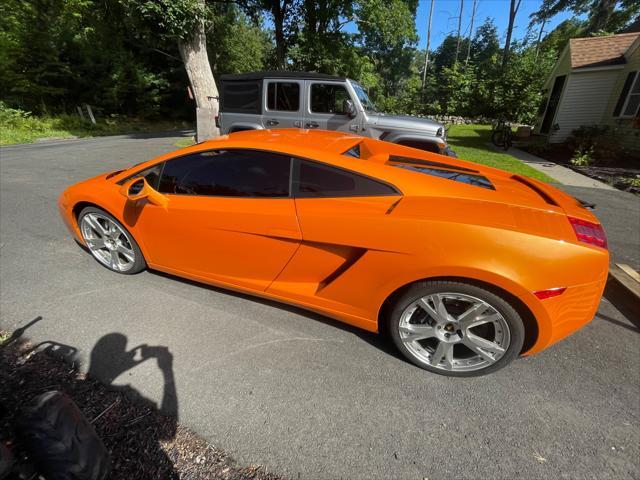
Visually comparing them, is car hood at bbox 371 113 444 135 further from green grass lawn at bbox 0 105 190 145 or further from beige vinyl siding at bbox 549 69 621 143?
green grass lawn at bbox 0 105 190 145

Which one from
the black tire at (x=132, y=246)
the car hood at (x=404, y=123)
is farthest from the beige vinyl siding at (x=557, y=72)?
the black tire at (x=132, y=246)

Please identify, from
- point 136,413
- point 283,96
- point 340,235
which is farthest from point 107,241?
point 283,96

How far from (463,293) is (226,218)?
5.39 feet

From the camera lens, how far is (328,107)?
6.32m

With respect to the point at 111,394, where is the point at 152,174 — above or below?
above

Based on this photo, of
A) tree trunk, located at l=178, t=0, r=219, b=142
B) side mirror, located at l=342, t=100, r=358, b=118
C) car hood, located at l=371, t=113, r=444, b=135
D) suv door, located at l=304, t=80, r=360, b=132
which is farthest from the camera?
tree trunk, located at l=178, t=0, r=219, b=142

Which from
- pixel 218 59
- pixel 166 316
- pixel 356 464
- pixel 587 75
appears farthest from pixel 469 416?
pixel 218 59

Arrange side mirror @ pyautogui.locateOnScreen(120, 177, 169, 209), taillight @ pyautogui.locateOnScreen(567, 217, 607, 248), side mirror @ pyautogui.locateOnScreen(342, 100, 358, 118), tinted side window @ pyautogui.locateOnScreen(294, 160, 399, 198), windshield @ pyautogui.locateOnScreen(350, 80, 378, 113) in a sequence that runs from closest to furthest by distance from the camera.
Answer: taillight @ pyautogui.locateOnScreen(567, 217, 607, 248) → tinted side window @ pyautogui.locateOnScreen(294, 160, 399, 198) → side mirror @ pyautogui.locateOnScreen(120, 177, 169, 209) → side mirror @ pyautogui.locateOnScreen(342, 100, 358, 118) → windshield @ pyautogui.locateOnScreen(350, 80, 378, 113)

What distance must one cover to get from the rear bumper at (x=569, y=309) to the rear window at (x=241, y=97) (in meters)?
6.55

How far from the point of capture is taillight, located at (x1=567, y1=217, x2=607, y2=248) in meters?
1.70

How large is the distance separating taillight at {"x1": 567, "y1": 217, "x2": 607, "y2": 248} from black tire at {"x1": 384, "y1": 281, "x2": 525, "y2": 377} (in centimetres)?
56

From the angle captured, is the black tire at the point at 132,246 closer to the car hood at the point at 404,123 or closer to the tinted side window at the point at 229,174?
the tinted side window at the point at 229,174

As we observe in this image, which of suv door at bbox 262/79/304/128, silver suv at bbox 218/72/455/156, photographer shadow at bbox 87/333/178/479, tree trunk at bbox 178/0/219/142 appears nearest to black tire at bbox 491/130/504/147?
silver suv at bbox 218/72/455/156

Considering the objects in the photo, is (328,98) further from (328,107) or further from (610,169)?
(610,169)
